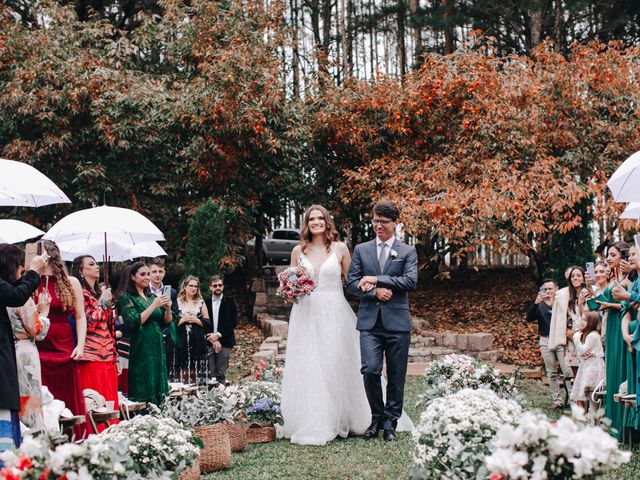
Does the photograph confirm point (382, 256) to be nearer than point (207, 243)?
Yes

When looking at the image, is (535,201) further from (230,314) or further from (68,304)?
(68,304)

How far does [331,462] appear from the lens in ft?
20.5

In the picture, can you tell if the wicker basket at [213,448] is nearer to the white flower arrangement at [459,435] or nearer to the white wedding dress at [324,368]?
the white wedding dress at [324,368]

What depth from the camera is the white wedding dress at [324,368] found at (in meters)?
7.36

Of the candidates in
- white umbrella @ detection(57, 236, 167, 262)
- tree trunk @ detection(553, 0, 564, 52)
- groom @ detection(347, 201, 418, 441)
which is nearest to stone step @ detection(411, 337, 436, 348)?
white umbrella @ detection(57, 236, 167, 262)

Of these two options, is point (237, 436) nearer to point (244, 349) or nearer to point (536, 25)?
point (244, 349)

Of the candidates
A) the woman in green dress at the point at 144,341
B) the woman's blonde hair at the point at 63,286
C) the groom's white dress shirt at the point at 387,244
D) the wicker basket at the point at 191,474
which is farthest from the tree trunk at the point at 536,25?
the wicker basket at the point at 191,474

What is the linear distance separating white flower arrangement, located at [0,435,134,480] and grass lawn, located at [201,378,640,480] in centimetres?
260

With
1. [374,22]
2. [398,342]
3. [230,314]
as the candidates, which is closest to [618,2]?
[374,22]

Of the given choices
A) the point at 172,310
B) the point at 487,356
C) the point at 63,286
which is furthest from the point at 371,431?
the point at 487,356

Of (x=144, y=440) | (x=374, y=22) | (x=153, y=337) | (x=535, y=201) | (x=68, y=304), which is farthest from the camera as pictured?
(x=374, y=22)

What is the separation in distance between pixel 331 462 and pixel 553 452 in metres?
3.35

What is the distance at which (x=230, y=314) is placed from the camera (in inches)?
412

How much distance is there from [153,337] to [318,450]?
1857 mm
